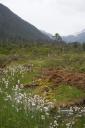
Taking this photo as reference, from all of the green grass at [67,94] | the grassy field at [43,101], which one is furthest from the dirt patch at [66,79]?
the green grass at [67,94]

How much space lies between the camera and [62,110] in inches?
1268

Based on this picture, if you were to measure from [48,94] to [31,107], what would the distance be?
11.9 m

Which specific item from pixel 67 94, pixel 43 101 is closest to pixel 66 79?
pixel 67 94

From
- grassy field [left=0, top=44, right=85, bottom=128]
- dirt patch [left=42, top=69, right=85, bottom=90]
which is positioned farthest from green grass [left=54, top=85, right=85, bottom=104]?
dirt patch [left=42, top=69, right=85, bottom=90]

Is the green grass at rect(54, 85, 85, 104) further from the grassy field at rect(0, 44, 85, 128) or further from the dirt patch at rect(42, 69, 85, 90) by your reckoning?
the dirt patch at rect(42, 69, 85, 90)

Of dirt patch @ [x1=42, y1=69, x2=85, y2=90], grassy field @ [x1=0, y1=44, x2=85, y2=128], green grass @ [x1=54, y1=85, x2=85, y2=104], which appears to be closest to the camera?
grassy field @ [x1=0, y1=44, x2=85, y2=128]

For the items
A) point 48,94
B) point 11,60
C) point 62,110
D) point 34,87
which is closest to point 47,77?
point 34,87

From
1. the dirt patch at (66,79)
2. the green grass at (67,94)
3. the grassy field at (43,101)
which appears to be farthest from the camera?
the dirt patch at (66,79)

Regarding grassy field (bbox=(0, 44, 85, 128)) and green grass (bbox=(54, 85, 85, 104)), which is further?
green grass (bbox=(54, 85, 85, 104))

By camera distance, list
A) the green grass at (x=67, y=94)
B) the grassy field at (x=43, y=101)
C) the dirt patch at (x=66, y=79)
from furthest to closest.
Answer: the dirt patch at (x=66, y=79), the green grass at (x=67, y=94), the grassy field at (x=43, y=101)

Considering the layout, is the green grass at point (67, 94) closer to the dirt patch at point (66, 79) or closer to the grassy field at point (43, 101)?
the grassy field at point (43, 101)

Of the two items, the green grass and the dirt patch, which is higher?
the dirt patch

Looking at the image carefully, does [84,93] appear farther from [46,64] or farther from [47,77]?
[46,64]

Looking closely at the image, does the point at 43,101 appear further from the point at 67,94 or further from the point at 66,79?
the point at 66,79
